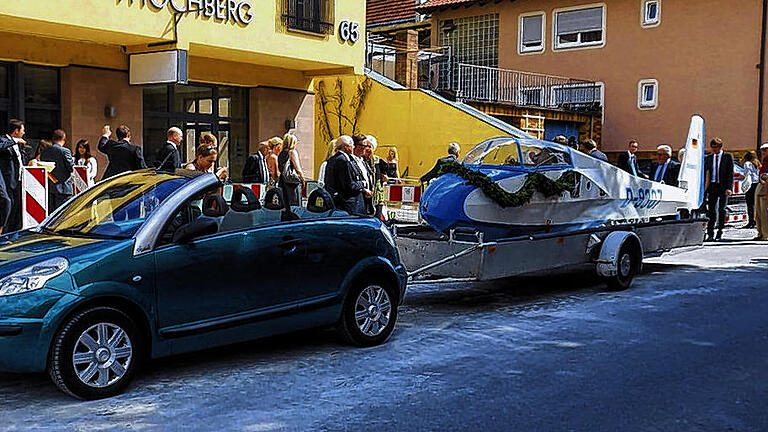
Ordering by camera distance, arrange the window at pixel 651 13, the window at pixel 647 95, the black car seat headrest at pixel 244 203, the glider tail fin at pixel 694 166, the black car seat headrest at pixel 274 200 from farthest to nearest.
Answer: the window at pixel 647 95 < the window at pixel 651 13 < the glider tail fin at pixel 694 166 < the black car seat headrest at pixel 274 200 < the black car seat headrest at pixel 244 203

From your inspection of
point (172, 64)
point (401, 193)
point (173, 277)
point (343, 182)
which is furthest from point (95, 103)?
point (173, 277)

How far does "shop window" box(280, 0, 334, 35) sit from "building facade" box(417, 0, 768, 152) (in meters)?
7.66

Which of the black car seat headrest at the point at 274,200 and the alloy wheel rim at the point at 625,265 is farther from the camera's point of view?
the alloy wheel rim at the point at 625,265

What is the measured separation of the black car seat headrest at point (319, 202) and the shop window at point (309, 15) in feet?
33.3

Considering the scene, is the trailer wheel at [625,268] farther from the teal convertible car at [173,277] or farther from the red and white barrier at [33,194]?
the red and white barrier at [33,194]

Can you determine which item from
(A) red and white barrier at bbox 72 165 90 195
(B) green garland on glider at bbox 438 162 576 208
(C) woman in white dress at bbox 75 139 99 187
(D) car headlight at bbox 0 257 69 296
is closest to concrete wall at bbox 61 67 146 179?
(C) woman in white dress at bbox 75 139 99 187

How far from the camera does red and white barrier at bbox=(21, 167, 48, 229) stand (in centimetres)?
1122

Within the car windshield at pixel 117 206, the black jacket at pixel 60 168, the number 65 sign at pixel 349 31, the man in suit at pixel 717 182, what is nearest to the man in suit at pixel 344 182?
the car windshield at pixel 117 206

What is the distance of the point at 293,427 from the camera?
218 inches

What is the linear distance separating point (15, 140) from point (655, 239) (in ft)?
27.4

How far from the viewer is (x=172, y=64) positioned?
15.4 metres

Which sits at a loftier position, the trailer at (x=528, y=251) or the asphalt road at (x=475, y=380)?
the trailer at (x=528, y=251)

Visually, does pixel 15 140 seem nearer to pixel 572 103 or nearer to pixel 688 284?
pixel 688 284

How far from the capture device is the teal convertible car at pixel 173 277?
5.79 meters
